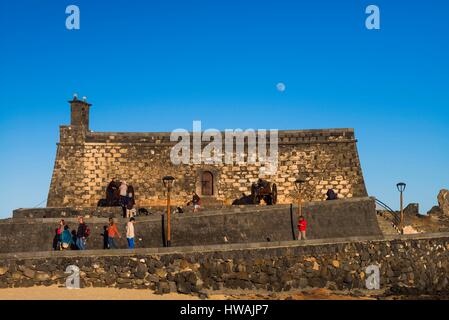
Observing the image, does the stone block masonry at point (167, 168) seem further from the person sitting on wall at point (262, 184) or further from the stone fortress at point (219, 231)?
the person sitting on wall at point (262, 184)

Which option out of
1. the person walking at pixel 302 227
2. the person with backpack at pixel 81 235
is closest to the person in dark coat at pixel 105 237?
the person with backpack at pixel 81 235

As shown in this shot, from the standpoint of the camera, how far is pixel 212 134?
38750 millimetres

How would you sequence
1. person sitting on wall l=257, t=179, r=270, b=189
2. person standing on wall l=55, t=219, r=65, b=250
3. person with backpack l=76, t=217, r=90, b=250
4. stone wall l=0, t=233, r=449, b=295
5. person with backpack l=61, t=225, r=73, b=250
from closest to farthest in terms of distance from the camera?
stone wall l=0, t=233, r=449, b=295 < person with backpack l=61, t=225, r=73, b=250 < person with backpack l=76, t=217, r=90, b=250 < person standing on wall l=55, t=219, r=65, b=250 < person sitting on wall l=257, t=179, r=270, b=189

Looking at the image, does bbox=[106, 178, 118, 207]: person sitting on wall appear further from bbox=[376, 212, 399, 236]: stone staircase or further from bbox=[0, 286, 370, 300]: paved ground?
Answer: bbox=[376, 212, 399, 236]: stone staircase

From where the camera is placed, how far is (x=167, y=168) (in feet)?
127

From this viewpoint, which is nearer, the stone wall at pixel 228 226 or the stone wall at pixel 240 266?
the stone wall at pixel 240 266

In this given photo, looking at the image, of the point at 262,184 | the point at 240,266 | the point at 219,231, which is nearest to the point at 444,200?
the point at 262,184

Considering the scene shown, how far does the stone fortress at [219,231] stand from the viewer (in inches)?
950

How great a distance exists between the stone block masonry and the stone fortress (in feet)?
0.17

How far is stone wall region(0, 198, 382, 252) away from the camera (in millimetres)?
26312

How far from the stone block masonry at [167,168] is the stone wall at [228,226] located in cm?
763

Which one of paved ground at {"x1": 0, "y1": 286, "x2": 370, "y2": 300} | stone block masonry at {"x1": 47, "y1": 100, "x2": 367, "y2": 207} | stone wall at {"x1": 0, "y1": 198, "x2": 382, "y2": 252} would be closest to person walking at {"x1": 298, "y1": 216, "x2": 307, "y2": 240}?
stone wall at {"x1": 0, "y1": 198, "x2": 382, "y2": 252}

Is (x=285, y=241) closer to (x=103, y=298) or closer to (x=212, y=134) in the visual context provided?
(x=103, y=298)

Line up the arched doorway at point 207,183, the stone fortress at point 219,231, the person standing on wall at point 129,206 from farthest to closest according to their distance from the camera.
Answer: the arched doorway at point 207,183 → the person standing on wall at point 129,206 → the stone fortress at point 219,231
